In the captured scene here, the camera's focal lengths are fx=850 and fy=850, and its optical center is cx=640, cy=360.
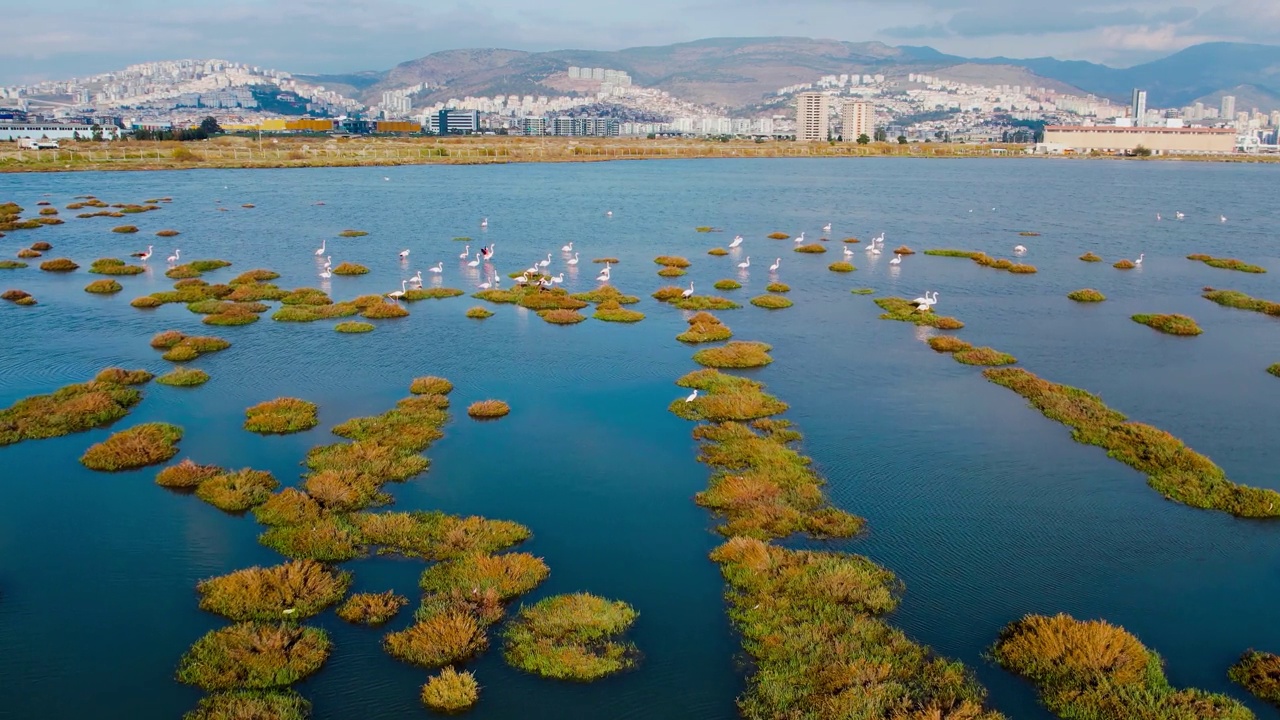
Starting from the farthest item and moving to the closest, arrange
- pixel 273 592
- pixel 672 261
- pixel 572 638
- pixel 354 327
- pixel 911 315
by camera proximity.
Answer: pixel 672 261 < pixel 911 315 < pixel 354 327 < pixel 273 592 < pixel 572 638

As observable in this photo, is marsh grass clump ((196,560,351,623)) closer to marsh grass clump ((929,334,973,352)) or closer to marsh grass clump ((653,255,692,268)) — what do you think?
marsh grass clump ((929,334,973,352))

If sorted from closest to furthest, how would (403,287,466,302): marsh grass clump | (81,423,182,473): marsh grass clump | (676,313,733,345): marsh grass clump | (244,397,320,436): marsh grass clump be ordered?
(81,423,182,473): marsh grass clump, (244,397,320,436): marsh grass clump, (676,313,733,345): marsh grass clump, (403,287,466,302): marsh grass clump

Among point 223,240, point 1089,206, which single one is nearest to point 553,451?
point 223,240

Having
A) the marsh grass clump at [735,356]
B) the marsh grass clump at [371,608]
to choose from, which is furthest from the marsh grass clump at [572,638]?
the marsh grass clump at [735,356]

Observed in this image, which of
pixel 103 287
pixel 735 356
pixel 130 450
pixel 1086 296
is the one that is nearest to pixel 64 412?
pixel 130 450

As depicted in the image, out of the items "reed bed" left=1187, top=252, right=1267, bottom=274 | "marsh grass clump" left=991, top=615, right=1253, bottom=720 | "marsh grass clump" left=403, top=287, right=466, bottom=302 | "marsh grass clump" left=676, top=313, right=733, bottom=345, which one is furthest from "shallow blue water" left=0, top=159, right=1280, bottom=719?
"marsh grass clump" left=403, top=287, right=466, bottom=302

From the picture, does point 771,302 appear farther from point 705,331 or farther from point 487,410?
point 487,410
